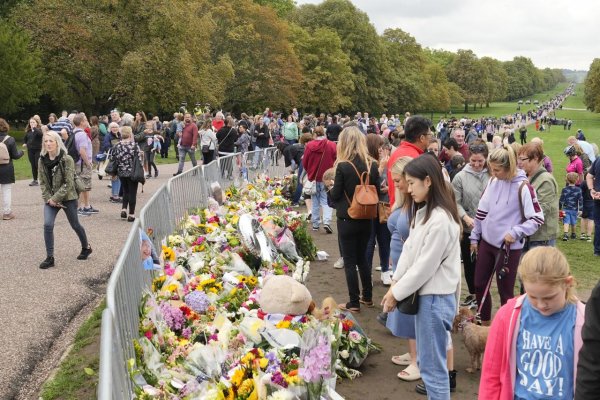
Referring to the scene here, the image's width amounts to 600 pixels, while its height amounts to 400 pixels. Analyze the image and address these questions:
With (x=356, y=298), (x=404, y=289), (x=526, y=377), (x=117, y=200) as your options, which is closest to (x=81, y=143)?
(x=117, y=200)

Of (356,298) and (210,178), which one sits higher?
(210,178)

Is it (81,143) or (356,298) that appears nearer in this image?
(356,298)

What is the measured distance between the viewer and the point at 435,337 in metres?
3.95

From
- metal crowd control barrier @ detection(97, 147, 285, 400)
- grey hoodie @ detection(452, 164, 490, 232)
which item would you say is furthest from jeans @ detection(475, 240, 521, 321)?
metal crowd control barrier @ detection(97, 147, 285, 400)

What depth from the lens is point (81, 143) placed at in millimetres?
11414

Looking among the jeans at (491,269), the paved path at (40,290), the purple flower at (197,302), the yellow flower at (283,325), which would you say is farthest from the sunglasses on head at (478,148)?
the paved path at (40,290)

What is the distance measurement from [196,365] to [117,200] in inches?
392

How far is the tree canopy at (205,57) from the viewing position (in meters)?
33.4

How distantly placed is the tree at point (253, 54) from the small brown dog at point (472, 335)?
144 ft

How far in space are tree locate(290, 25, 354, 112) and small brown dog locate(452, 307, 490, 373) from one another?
174 feet

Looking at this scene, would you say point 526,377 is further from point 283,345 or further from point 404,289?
point 283,345

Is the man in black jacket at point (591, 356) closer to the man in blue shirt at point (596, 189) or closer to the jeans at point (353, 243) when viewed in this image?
the jeans at point (353, 243)

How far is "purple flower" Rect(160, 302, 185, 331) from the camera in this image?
4746mm

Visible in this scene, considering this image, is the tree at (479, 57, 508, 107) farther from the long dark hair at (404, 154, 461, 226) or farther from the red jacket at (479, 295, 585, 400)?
the red jacket at (479, 295, 585, 400)
